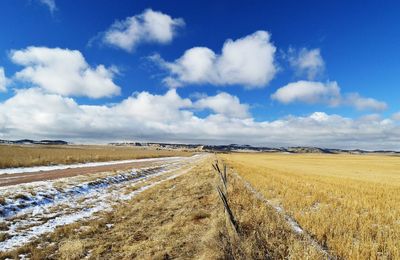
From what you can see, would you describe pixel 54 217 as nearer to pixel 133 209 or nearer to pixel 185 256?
pixel 133 209

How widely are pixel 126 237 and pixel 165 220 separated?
241 cm

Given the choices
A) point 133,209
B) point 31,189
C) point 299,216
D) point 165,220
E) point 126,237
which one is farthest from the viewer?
point 31,189

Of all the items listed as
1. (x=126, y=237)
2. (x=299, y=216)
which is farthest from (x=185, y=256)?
(x=299, y=216)

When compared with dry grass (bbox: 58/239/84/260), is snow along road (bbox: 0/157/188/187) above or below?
above

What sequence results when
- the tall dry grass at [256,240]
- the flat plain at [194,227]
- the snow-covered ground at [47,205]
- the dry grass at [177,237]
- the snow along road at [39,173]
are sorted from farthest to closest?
1. the snow along road at [39,173]
2. the snow-covered ground at [47,205]
3. the flat plain at [194,227]
4. the dry grass at [177,237]
5. the tall dry grass at [256,240]

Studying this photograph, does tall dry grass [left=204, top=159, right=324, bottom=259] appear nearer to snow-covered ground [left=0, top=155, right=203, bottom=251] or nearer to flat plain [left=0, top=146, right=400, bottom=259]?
flat plain [left=0, top=146, right=400, bottom=259]

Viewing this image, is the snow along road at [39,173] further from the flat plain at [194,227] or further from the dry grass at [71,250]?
the dry grass at [71,250]

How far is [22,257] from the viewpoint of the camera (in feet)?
26.1

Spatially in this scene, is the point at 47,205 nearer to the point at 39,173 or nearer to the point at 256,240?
the point at 256,240

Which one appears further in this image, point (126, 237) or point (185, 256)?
point (126, 237)

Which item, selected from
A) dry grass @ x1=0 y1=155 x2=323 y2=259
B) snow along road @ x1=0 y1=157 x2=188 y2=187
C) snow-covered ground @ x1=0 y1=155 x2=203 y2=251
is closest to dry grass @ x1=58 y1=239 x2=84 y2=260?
dry grass @ x1=0 y1=155 x2=323 y2=259

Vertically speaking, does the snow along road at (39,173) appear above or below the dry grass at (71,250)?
above

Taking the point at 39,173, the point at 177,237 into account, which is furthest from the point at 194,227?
the point at 39,173

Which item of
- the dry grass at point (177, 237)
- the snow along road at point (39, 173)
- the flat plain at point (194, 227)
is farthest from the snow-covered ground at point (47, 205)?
the snow along road at point (39, 173)
